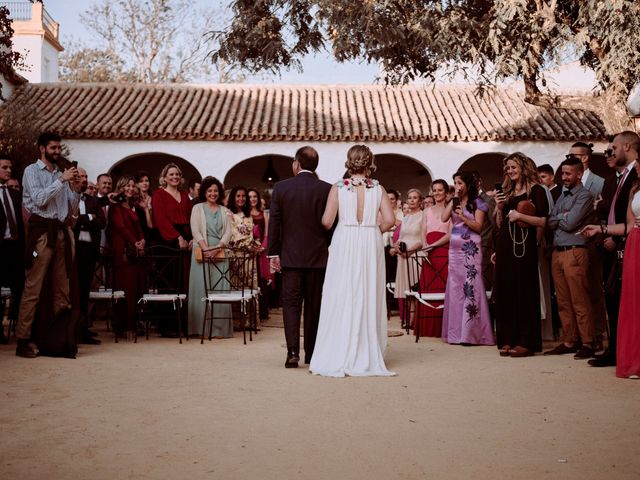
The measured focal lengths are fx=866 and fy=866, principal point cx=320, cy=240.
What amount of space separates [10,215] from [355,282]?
4020 millimetres

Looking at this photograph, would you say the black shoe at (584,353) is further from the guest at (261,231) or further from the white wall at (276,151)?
the white wall at (276,151)

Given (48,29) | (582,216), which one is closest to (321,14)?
(582,216)

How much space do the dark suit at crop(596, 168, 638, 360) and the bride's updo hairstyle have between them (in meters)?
2.22

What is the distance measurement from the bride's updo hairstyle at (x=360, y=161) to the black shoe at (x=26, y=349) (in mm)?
3685

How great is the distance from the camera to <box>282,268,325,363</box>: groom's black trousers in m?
8.02

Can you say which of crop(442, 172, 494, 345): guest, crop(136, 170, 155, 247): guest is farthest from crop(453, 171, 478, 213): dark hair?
crop(136, 170, 155, 247): guest

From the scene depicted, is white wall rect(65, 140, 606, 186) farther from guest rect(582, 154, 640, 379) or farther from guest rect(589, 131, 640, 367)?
guest rect(582, 154, 640, 379)

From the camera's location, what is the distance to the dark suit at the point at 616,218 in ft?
25.1

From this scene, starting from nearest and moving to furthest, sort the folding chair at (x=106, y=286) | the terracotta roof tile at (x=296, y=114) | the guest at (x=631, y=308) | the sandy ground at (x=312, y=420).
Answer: the sandy ground at (x=312, y=420)
the guest at (x=631, y=308)
the folding chair at (x=106, y=286)
the terracotta roof tile at (x=296, y=114)

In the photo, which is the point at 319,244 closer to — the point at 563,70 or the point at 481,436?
the point at 481,436

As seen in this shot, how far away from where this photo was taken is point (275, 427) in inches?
211

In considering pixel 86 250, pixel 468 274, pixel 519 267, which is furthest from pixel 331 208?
pixel 86 250

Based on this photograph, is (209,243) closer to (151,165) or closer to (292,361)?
(292,361)

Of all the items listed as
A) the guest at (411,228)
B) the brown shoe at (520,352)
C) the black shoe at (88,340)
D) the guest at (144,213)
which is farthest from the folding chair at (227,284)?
the brown shoe at (520,352)
